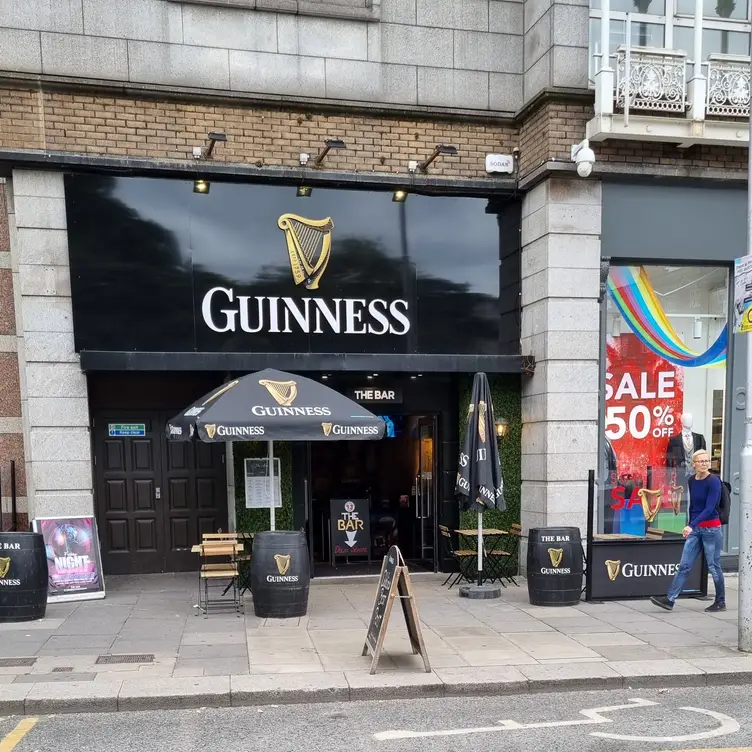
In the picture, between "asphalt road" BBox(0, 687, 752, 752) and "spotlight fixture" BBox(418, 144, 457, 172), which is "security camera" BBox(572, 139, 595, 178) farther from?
"asphalt road" BBox(0, 687, 752, 752)

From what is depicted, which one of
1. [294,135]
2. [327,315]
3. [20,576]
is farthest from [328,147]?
[20,576]

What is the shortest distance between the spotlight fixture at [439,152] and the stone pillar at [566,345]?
1.32 meters

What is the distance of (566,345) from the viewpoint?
995cm

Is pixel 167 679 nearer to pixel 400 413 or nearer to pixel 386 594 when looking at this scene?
pixel 386 594

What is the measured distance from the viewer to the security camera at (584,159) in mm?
9469

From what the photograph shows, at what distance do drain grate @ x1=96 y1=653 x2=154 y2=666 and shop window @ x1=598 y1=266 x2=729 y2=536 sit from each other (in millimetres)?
6659

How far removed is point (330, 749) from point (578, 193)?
7.73 m

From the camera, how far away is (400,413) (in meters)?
10.8

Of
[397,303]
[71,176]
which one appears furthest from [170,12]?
[397,303]

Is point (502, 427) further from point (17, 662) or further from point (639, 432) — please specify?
point (17, 662)

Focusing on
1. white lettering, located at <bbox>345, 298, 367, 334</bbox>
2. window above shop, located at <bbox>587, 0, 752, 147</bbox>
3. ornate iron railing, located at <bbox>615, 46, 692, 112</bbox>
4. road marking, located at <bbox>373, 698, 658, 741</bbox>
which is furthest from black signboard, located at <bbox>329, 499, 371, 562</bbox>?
ornate iron railing, located at <bbox>615, 46, 692, 112</bbox>

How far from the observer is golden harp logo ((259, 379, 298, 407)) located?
27.1 ft

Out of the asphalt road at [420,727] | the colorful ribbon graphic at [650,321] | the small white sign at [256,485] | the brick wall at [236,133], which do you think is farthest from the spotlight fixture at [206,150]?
the asphalt road at [420,727]

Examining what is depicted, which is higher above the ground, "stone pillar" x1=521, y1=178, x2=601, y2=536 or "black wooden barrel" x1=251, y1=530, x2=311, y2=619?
"stone pillar" x1=521, y1=178, x2=601, y2=536
